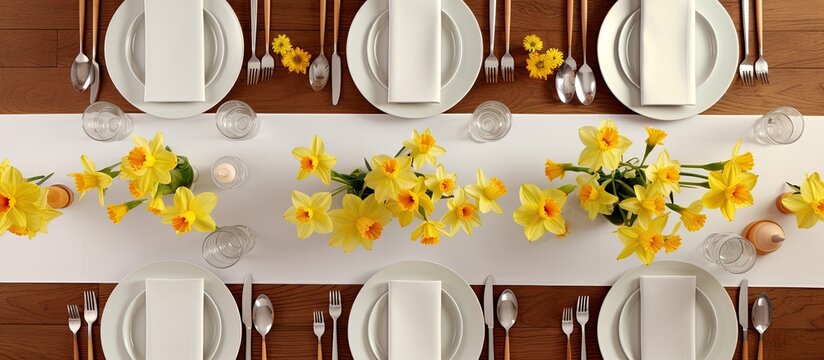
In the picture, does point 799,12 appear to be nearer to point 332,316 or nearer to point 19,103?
point 332,316

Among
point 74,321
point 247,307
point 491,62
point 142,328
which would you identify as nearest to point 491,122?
point 491,62

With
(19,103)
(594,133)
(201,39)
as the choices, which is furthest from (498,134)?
(19,103)

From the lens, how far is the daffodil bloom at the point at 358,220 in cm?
103

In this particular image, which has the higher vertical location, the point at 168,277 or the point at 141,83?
the point at 141,83

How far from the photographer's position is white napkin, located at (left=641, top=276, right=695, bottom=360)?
3.87 feet

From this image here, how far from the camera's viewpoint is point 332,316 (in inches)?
47.8

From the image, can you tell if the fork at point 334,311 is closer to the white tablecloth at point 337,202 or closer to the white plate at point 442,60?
the white tablecloth at point 337,202

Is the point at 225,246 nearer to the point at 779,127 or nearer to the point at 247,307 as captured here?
the point at 247,307

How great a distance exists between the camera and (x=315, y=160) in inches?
39.5

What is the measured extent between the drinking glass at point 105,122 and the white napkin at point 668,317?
1238mm

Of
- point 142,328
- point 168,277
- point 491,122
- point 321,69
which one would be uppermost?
point 321,69

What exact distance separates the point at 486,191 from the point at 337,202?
14.5 inches

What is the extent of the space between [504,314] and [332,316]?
0.40m

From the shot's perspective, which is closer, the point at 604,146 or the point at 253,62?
the point at 604,146
